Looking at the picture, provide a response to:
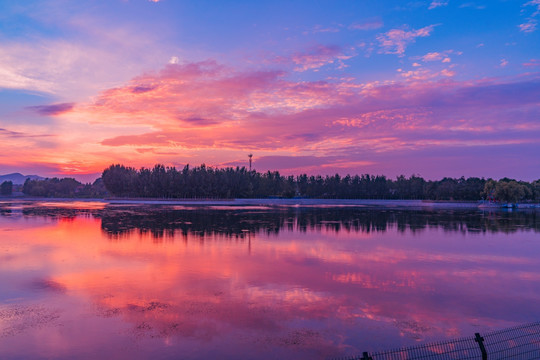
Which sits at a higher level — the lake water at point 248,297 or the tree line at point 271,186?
the tree line at point 271,186

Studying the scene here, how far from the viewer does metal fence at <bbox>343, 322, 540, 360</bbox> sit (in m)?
10.1

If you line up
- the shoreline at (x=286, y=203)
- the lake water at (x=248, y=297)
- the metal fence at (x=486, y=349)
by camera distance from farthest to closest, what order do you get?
the shoreline at (x=286, y=203) → the lake water at (x=248, y=297) → the metal fence at (x=486, y=349)

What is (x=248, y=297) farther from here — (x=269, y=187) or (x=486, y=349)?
(x=269, y=187)

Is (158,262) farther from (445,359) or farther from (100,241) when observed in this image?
(445,359)

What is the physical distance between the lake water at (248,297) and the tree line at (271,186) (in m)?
119

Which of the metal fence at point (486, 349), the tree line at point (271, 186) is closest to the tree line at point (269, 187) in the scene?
the tree line at point (271, 186)

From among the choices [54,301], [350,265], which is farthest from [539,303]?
[54,301]

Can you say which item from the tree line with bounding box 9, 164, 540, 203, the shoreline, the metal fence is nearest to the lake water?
the metal fence

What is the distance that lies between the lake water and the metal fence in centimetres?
63

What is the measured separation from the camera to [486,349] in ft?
35.5

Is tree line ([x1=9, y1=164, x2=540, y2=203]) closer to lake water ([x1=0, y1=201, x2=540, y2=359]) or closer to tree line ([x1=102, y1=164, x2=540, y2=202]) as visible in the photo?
tree line ([x1=102, y1=164, x2=540, y2=202])

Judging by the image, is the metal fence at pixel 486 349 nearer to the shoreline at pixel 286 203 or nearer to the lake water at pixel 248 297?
the lake water at pixel 248 297

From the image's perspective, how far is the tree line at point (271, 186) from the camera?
148m

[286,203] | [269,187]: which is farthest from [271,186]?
[286,203]
